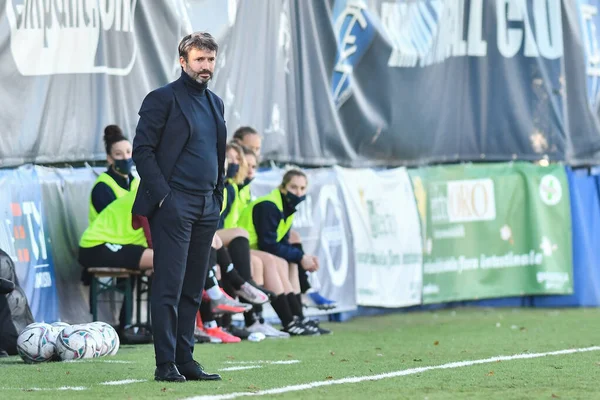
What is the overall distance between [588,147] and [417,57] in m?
3.07

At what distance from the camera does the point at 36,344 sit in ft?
29.0

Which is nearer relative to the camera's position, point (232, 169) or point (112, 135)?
point (112, 135)

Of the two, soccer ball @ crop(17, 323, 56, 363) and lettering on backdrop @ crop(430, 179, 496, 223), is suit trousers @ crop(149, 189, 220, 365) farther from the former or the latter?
lettering on backdrop @ crop(430, 179, 496, 223)

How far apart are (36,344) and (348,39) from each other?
6850 mm

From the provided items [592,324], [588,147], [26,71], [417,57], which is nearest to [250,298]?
[26,71]

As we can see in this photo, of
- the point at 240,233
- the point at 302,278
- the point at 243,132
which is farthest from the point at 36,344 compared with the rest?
the point at 302,278

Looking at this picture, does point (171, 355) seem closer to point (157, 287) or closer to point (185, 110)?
point (157, 287)

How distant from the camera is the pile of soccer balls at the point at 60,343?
8844 mm

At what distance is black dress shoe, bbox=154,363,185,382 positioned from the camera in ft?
23.6

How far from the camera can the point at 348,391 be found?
6.82 metres

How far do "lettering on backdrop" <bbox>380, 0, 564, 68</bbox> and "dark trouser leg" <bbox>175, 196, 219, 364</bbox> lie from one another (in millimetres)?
8176

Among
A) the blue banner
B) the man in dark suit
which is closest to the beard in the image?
the man in dark suit

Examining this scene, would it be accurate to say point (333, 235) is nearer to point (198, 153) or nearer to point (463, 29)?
point (463, 29)

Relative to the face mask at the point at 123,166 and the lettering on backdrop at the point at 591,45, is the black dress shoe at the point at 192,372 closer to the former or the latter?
the face mask at the point at 123,166
